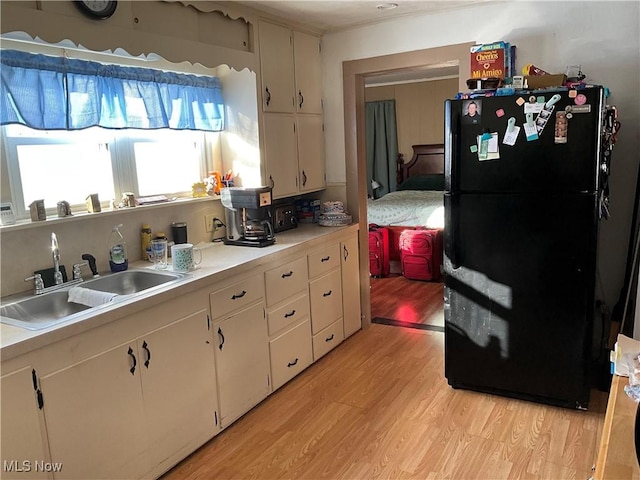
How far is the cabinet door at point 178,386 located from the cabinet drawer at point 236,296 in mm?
88

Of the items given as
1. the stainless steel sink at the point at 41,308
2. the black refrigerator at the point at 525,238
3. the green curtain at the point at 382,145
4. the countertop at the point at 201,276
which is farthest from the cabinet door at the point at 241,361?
the green curtain at the point at 382,145

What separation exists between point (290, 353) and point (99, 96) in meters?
1.82

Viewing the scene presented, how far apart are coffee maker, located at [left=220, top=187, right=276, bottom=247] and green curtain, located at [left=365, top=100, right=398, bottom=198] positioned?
465cm

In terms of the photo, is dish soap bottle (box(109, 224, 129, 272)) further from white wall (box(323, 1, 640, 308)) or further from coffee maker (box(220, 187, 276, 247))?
white wall (box(323, 1, 640, 308))

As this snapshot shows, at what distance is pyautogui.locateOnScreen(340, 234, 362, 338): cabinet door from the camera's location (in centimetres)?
374

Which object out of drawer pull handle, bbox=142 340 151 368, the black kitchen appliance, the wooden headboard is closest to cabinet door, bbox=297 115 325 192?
the black kitchen appliance

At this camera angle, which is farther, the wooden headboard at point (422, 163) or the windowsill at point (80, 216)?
the wooden headboard at point (422, 163)

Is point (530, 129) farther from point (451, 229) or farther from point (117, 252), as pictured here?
point (117, 252)

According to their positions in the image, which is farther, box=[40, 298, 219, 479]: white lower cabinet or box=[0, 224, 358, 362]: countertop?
box=[40, 298, 219, 479]: white lower cabinet

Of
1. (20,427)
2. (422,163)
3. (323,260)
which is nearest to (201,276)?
(20,427)

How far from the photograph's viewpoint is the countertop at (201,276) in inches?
68.1

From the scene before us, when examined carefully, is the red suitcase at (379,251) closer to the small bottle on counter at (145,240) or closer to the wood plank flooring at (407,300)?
the wood plank flooring at (407,300)

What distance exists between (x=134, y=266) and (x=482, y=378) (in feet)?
6.77

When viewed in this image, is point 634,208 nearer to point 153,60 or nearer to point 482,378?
point 482,378
